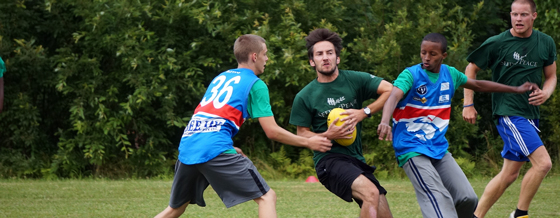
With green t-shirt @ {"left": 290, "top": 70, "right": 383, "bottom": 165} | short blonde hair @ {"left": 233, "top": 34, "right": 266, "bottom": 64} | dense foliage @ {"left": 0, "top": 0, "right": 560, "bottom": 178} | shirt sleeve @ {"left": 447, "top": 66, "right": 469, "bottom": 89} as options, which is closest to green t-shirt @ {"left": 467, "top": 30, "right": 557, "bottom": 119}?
shirt sleeve @ {"left": 447, "top": 66, "right": 469, "bottom": 89}

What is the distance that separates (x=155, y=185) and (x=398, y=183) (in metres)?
3.86

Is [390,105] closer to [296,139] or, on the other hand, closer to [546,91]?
[296,139]

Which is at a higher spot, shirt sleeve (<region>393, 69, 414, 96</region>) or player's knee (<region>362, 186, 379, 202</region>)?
shirt sleeve (<region>393, 69, 414, 96</region>)

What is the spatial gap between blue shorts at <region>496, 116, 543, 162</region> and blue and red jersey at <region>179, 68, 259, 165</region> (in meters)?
2.83

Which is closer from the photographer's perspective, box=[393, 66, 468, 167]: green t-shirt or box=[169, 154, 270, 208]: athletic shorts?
box=[169, 154, 270, 208]: athletic shorts

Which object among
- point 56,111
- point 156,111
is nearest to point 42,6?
point 56,111

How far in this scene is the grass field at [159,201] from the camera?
284 inches

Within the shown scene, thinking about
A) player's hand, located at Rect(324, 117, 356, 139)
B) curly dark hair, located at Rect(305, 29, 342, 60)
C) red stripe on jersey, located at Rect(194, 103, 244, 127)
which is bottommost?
player's hand, located at Rect(324, 117, 356, 139)

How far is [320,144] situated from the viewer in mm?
4832

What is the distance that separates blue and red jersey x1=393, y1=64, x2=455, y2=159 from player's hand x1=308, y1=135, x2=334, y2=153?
71 centimetres

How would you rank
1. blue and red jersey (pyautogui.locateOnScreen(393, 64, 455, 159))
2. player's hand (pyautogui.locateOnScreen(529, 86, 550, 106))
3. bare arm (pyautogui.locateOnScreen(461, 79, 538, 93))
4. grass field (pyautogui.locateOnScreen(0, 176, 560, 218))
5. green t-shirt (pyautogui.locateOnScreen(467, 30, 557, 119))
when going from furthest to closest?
grass field (pyautogui.locateOnScreen(0, 176, 560, 218)), green t-shirt (pyautogui.locateOnScreen(467, 30, 557, 119)), player's hand (pyautogui.locateOnScreen(529, 86, 550, 106)), bare arm (pyautogui.locateOnScreen(461, 79, 538, 93)), blue and red jersey (pyautogui.locateOnScreen(393, 64, 455, 159))

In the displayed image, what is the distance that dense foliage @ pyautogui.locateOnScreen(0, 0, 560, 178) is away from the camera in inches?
451

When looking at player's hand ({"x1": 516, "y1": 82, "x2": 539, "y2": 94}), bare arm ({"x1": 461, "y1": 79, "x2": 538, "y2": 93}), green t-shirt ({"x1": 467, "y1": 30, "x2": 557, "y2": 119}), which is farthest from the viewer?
green t-shirt ({"x1": 467, "y1": 30, "x2": 557, "y2": 119})

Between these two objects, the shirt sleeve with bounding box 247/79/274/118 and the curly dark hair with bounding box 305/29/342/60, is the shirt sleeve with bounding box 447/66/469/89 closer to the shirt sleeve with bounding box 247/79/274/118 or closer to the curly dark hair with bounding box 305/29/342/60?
the curly dark hair with bounding box 305/29/342/60
